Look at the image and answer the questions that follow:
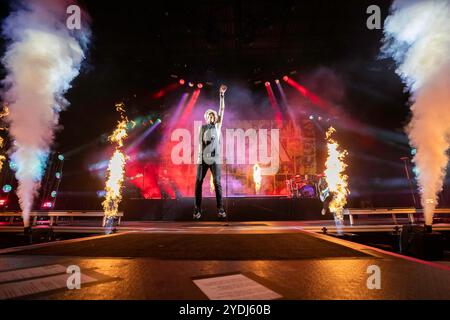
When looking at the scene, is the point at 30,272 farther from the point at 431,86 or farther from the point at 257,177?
the point at 257,177

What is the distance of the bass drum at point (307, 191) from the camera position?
16578 mm

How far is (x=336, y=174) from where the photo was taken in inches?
665

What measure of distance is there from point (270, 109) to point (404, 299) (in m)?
17.8

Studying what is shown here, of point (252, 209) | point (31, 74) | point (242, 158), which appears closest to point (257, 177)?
point (242, 158)

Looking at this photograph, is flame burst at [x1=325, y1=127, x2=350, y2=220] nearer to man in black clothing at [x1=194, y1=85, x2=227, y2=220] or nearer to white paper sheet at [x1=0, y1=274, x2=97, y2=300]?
man in black clothing at [x1=194, y1=85, x2=227, y2=220]

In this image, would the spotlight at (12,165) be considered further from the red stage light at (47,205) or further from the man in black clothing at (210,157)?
the man in black clothing at (210,157)

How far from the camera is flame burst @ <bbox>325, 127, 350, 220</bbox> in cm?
1412

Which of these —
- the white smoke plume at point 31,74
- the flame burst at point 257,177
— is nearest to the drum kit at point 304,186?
the flame burst at point 257,177

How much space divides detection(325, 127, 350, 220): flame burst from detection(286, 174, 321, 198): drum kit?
2.96 ft

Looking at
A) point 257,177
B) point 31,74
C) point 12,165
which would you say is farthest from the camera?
point 257,177

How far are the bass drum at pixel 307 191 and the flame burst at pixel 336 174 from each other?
1.19m

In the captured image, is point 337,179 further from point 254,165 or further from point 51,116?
point 51,116

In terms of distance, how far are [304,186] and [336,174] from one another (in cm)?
214

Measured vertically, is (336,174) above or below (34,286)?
above
